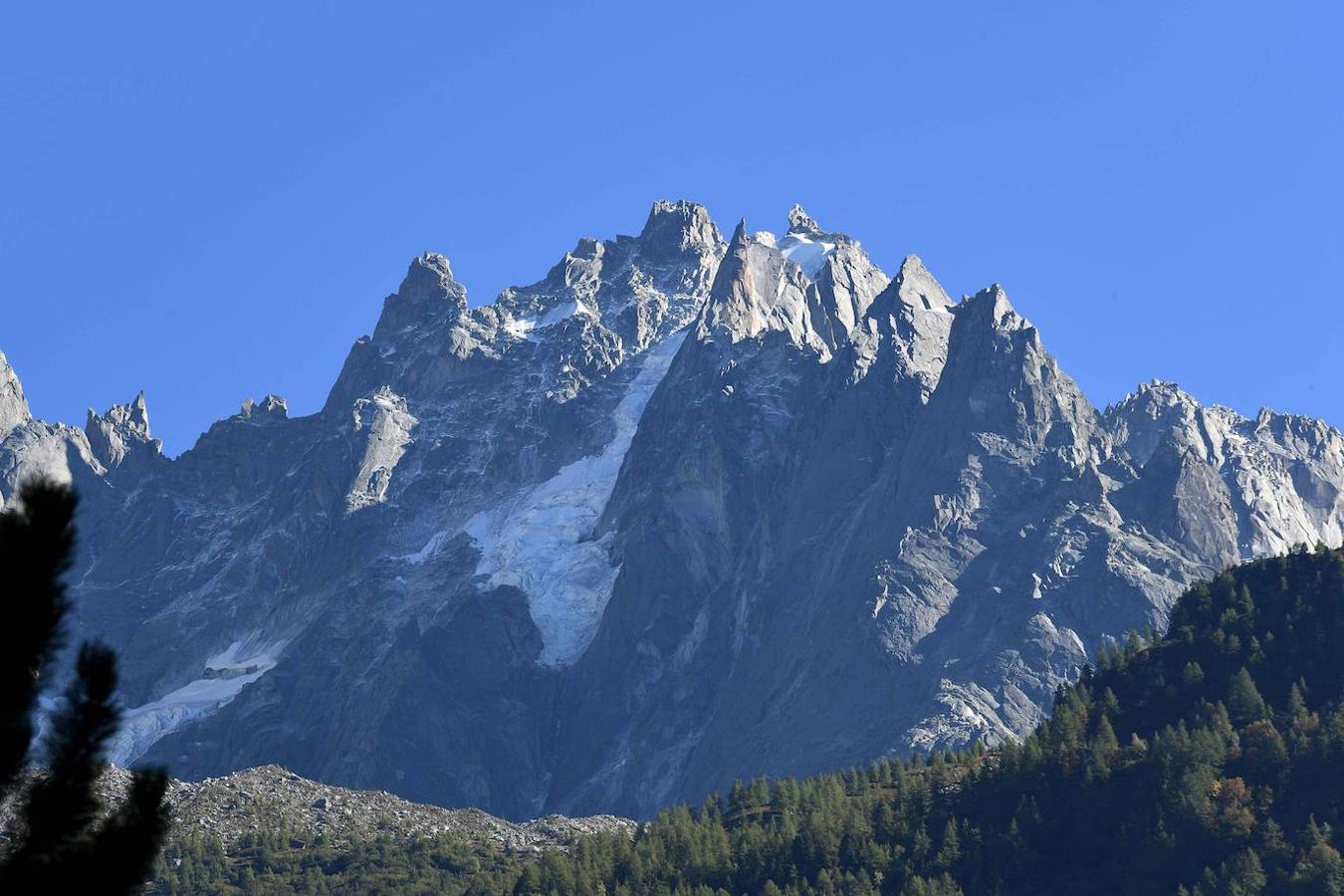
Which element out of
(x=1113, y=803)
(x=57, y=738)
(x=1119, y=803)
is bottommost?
(x=57, y=738)

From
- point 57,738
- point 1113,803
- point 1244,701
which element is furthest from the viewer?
point 1244,701

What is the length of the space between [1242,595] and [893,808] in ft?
109

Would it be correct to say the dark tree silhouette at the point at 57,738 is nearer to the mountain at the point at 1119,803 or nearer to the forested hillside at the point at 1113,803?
the forested hillside at the point at 1113,803

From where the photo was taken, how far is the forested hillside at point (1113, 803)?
492 feet

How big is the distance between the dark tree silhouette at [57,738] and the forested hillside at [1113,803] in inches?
4849

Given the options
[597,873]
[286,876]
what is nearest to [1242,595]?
[597,873]

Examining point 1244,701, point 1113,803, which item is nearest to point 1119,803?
point 1113,803

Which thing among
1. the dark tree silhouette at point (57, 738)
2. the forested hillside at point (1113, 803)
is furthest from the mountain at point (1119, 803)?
the dark tree silhouette at point (57, 738)

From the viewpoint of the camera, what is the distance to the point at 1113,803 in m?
158

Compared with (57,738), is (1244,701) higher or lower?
higher

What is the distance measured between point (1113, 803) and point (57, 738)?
465 ft

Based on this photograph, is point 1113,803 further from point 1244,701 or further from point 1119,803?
point 1244,701

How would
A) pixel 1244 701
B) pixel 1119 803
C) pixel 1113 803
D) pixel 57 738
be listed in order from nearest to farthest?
pixel 57 738 → pixel 1119 803 → pixel 1113 803 → pixel 1244 701

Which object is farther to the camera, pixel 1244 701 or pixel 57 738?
pixel 1244 701
